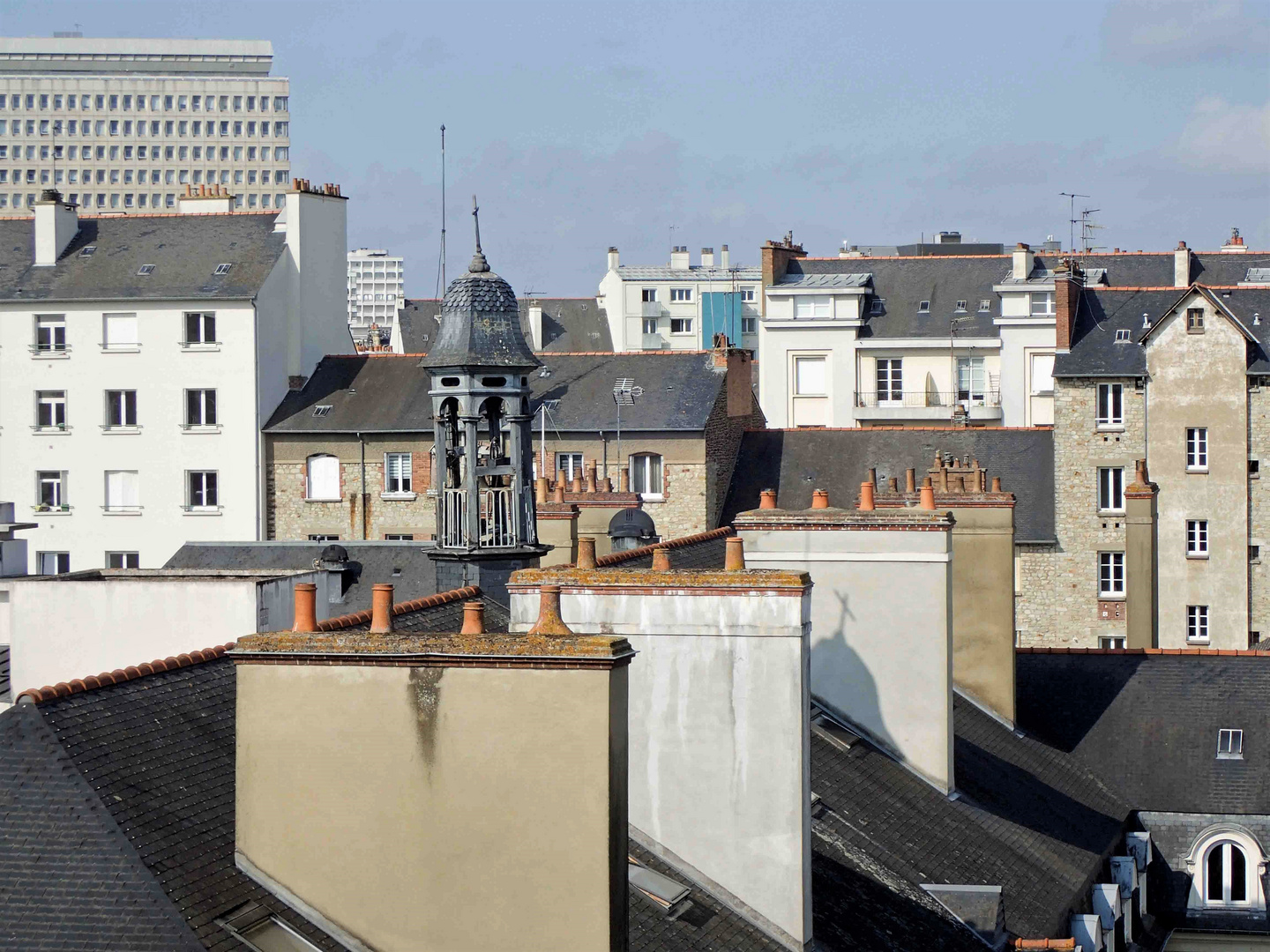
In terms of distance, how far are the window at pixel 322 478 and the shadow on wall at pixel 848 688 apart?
39557 millimetres

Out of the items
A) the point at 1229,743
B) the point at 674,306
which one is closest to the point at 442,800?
the point at 1229,743

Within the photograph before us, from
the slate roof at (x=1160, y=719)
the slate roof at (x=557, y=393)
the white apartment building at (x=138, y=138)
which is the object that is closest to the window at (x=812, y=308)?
the slate roof at (x=557, y=393)

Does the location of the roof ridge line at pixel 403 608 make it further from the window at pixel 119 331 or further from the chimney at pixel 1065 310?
the window at pixel 119 331

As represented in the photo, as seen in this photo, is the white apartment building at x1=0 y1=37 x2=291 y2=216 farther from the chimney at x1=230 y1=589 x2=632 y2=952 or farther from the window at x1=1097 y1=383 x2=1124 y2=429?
the chimney at x1=230 y1=589 x2=632 y2=952

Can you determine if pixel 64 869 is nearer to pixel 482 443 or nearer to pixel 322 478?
pixel 482 443

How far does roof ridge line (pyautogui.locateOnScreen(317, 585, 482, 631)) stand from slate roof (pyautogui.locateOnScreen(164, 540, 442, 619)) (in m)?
13.1

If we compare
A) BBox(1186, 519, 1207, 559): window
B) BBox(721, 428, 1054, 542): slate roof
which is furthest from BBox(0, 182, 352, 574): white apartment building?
BBox(1186, 519, 1207, 559): window

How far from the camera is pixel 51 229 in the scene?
61.2 metres

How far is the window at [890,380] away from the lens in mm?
78438

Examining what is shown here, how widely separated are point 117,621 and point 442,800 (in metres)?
9.98

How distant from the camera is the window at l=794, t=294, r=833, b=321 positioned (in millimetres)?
77812

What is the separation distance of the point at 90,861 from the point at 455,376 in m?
12.4

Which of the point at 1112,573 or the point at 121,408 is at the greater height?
the point at 121,408

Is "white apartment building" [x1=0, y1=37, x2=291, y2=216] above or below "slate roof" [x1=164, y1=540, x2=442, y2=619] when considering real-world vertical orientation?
above
